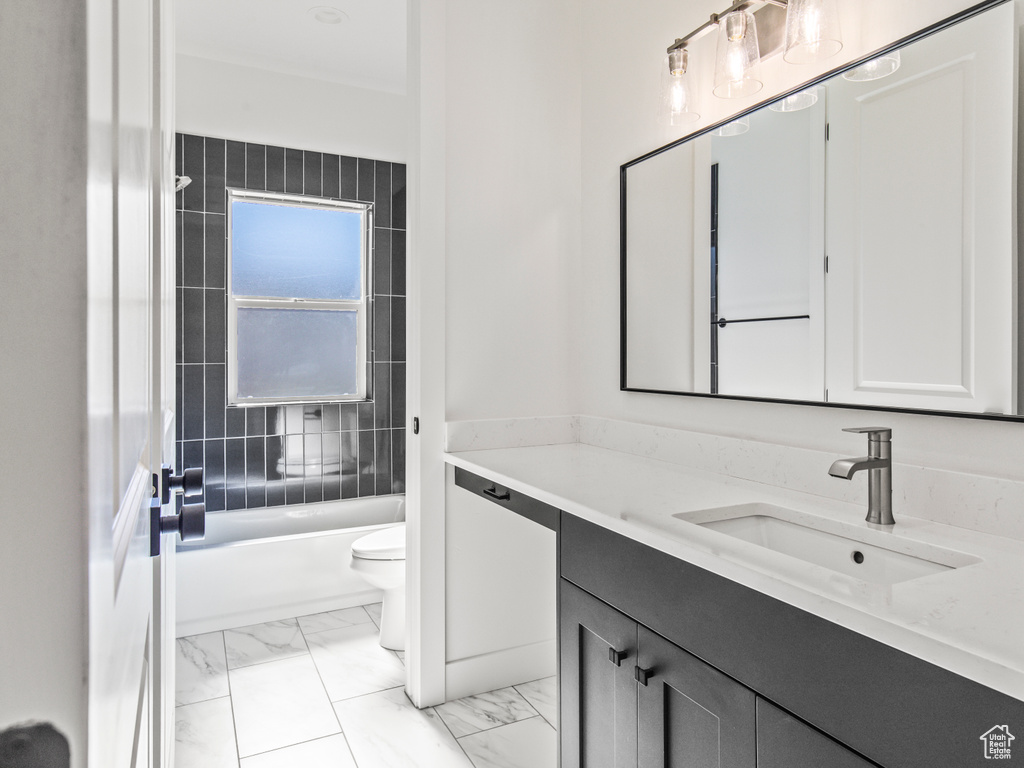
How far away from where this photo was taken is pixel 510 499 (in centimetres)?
170

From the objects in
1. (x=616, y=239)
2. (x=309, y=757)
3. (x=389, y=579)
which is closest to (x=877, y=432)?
(x=616, y=239)

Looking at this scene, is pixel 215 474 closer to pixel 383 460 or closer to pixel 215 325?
pixel 215 325

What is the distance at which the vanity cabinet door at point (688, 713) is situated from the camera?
94cm

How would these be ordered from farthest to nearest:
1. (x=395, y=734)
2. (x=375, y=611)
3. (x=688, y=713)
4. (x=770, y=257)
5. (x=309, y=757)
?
(x=375, y=611) < (x=395, y=734) < (x=309, y=757) < (x=770, y=257) < (x=688, y=713)

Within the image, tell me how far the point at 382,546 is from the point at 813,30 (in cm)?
229

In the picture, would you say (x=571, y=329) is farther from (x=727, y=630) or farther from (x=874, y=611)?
(x=874, y=611)

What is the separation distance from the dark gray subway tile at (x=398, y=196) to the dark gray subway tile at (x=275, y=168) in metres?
0.63

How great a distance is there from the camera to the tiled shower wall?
3246 millimetres

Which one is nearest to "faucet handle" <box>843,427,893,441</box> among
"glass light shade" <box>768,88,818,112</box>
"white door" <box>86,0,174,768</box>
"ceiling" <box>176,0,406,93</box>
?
"glass light shade" <box>768,88,818,112</box>

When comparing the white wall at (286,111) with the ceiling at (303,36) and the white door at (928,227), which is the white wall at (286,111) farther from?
the white door at (928,227)

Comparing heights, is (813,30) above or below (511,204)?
above

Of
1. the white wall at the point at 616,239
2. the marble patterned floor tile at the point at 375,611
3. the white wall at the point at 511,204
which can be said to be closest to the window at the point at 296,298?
the marble patterned floor tile at the point at 375,611

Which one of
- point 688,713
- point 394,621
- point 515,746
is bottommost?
point 515,746

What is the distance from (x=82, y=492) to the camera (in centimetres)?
20
